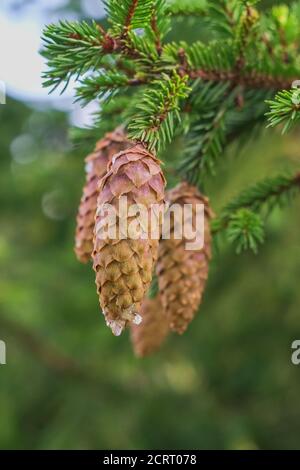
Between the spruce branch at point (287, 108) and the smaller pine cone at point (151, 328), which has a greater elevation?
the spruce branch at point (287, 108)

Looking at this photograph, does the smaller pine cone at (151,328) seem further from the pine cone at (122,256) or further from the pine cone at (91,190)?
the pine cone at (122,256)

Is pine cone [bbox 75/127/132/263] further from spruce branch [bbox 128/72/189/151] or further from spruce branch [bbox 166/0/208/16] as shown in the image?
spruce branch [bbox 166/0/208/16]

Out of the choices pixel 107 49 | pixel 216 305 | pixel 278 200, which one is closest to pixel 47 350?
pixel 216 305

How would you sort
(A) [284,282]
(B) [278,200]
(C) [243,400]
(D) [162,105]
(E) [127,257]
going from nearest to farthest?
(E) [127,257] → (D) [162,105] → (B) [278,200] → (A) [284,282] → (C) [243,400]

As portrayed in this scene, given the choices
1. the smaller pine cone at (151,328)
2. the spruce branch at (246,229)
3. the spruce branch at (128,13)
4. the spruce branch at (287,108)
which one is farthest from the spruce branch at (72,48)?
the smaller pine cone at (151,328)

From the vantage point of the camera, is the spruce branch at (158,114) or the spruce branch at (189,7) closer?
the spruce branch at (158,114)

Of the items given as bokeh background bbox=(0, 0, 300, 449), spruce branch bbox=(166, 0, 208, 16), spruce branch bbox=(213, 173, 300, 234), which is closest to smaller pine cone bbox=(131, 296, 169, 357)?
spruce branch bbox=(213, 173, 300, 234)

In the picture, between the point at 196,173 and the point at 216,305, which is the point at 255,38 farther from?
the point at 216,305
